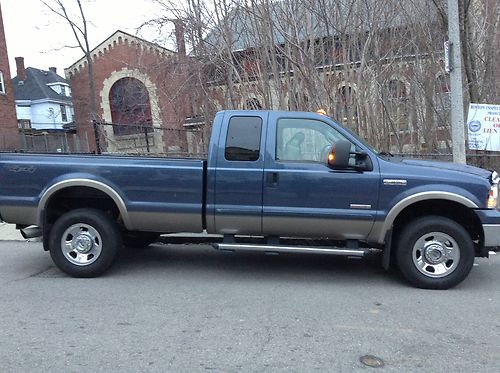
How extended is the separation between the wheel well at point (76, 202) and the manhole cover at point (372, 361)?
360cm

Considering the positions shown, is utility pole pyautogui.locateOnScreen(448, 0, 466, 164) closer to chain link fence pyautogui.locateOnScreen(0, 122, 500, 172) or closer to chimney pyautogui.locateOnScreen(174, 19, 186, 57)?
chain link fence pyautogui.locateOnScreen(0, 122, 500, 172)

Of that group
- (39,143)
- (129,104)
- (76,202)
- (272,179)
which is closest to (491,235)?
(272,179)

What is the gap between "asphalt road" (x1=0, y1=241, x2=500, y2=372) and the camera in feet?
11.0

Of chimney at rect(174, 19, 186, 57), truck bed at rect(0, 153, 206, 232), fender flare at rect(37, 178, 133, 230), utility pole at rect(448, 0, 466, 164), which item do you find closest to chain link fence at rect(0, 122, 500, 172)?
utility pole at rect(448, 0, 466, 164)

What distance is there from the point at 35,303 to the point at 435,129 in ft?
34.4

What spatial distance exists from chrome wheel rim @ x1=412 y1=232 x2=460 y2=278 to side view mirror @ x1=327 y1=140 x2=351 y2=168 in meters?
1.24

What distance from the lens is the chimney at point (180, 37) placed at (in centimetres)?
1215

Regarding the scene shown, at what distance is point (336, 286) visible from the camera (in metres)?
5.07

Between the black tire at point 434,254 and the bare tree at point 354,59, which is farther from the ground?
the bare tree at point 354,59

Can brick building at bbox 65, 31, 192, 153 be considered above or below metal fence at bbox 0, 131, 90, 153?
above

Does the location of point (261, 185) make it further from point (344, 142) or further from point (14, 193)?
point (14, 193)

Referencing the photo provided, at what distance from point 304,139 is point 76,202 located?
3.07 meters

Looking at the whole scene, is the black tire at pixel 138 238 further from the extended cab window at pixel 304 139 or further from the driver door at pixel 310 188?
the extended cab window at pixel 304 139

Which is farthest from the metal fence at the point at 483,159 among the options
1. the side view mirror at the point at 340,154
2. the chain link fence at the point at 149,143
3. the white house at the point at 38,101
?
the white house at the point at 38,101
